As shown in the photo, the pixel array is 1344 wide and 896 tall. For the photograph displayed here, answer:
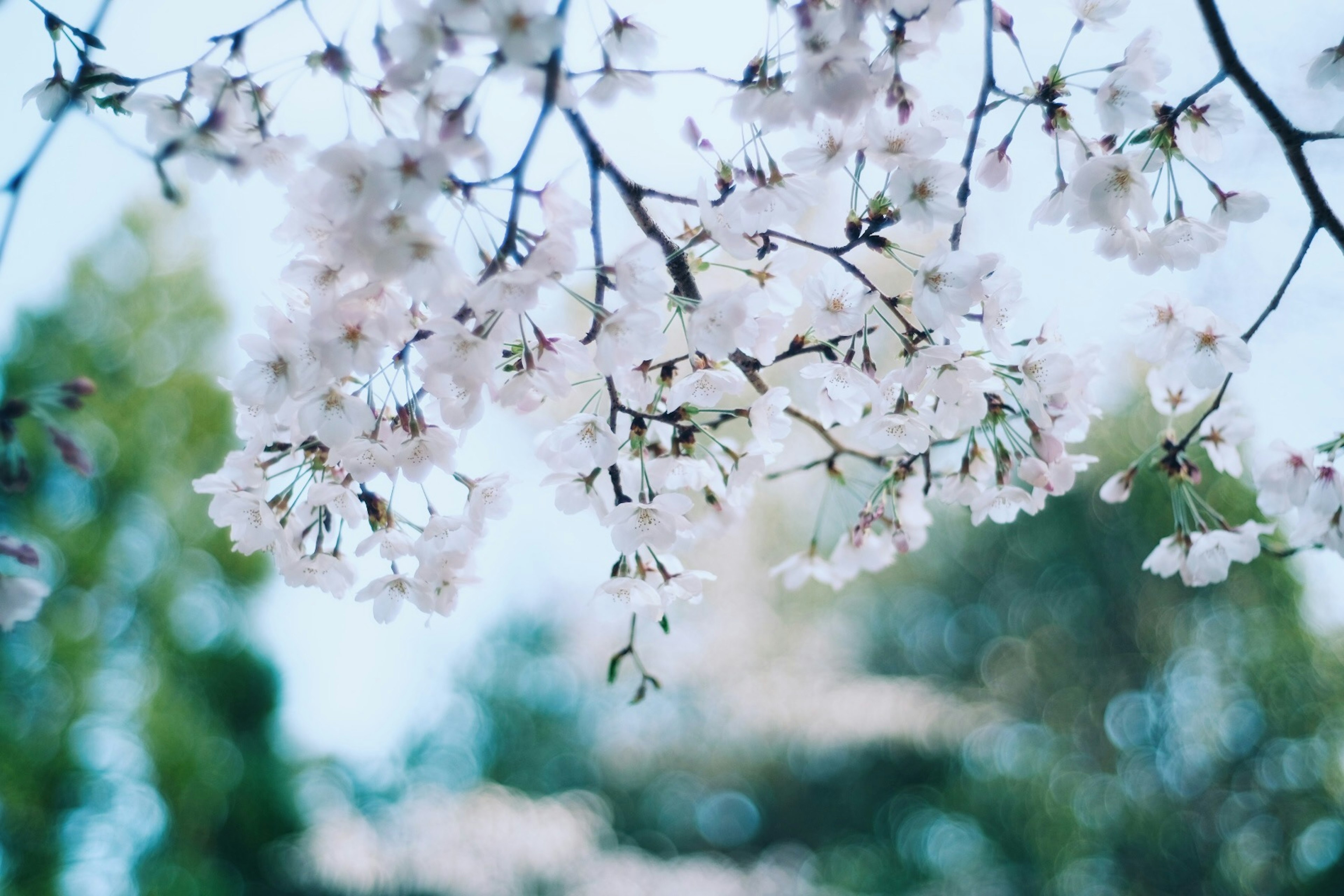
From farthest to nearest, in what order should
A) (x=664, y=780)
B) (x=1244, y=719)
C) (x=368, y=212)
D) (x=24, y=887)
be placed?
(x=664, y=780) → (x=1244, y=719) → (x=24, y=887) → (x=368, y=212)

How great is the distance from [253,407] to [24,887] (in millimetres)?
4156

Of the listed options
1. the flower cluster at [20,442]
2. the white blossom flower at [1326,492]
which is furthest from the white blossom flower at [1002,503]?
the flower cluster at [20,442]

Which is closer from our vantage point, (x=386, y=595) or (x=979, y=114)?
(x=979, y=114)

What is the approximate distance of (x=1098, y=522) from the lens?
16.6ft

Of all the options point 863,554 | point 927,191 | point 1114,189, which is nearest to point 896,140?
point 927,191

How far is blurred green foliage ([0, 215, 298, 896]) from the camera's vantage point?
355 centimetres

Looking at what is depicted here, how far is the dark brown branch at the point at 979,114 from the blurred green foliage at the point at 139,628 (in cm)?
439

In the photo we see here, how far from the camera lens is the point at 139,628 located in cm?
418

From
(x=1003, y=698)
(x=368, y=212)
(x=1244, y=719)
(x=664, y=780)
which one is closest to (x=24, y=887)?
(x=664, y=780)

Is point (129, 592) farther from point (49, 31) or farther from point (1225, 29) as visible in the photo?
point (1225, 29)

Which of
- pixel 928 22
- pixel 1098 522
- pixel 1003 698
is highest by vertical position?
pixel 1098 522

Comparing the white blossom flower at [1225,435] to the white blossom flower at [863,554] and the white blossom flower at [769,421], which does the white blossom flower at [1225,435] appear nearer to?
the white blossom flower at [863,554]

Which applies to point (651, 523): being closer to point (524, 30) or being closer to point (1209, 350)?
point (524, 30)

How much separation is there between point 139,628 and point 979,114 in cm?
→ 490
